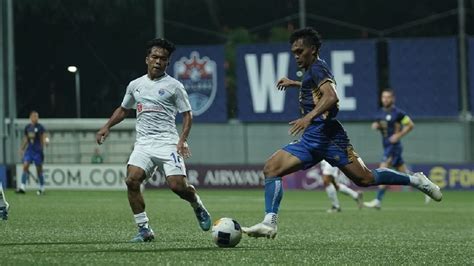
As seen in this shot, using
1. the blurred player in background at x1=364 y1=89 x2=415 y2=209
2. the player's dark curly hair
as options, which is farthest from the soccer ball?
the blurred player in background at x1=364 y1=89 x2=415 y2=209

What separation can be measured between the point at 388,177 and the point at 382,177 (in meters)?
0.11

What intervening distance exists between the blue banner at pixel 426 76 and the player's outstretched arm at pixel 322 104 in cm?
2868

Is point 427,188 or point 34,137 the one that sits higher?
point 34,137

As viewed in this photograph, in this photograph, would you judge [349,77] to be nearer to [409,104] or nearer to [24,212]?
[409,104]

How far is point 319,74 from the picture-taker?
498 inches

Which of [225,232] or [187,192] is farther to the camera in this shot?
[187,192]

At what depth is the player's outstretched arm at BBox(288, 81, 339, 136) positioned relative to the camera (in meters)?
12.2

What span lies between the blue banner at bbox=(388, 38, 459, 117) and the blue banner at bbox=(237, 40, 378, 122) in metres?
0.86

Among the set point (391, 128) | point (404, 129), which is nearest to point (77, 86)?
point (391, 128)

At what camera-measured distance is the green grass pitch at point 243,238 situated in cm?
1163

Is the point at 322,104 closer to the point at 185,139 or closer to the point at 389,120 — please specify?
the point at 185,139

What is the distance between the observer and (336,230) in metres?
17.1

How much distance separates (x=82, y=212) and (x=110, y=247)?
8.54m

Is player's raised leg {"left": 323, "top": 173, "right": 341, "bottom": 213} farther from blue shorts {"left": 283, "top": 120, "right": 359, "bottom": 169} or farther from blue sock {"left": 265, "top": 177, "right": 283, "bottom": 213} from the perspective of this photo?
blue sock {"left": 265, "top": 177, "right": 283, "bottom": 213}
